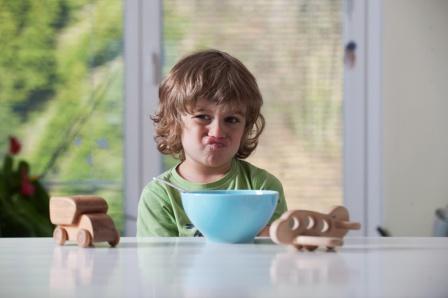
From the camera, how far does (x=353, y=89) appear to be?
11.6ft

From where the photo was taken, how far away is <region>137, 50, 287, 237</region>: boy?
4.81ft

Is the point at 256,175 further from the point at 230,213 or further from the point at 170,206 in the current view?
the point at 230,213

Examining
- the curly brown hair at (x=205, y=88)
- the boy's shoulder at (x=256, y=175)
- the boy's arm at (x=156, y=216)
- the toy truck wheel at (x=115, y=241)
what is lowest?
the boy's arm at (x=156, y=216)

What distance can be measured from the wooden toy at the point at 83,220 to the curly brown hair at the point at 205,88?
0.44 meters

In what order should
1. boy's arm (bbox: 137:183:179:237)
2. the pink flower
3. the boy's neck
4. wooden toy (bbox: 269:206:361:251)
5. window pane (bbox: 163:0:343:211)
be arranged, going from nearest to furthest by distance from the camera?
wooden toy (bbox: 269:206:361:251), boy's arm (bbox: 137:183:179:237), the boy's neck, the pink flower, window pane (bbox: 163:0:343:211)

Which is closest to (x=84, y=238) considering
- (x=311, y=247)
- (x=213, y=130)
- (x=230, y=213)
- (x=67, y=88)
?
(x=230, y=213)

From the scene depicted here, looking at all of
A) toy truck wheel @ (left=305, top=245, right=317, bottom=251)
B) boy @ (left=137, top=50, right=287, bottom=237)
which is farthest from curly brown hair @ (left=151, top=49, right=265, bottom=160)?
toy truck wheel @ (left=305, top=245, right=317, bottom=251)

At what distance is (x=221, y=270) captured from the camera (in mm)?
847

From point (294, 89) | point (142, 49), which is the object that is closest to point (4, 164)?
point (142, 49)

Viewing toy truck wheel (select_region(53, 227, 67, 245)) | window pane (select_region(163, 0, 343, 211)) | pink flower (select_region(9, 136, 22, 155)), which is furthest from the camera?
window pane (select_region(163, 0, 343, 211))

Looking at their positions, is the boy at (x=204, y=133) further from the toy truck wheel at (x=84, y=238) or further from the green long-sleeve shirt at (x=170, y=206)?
the toy truck wheel at (x=84, y=238)

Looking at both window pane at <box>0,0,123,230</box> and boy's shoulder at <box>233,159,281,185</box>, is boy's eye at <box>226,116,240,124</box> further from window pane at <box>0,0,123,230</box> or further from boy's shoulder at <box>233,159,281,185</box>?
window pane at <box>0,0,123,230</box>

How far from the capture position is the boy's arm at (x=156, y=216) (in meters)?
1.44

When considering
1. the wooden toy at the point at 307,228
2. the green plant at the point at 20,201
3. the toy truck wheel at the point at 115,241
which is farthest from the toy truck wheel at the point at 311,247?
the green plant at the point at 20,201
